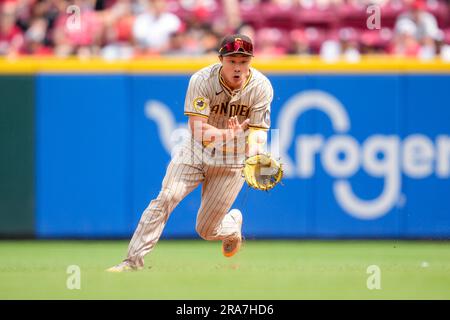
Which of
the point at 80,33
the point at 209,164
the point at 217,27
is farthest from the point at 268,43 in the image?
the point at 209,164

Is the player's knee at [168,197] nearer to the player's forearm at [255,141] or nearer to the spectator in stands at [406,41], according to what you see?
the player's forearm at [255,141]

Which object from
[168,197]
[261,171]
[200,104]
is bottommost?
[168,197]

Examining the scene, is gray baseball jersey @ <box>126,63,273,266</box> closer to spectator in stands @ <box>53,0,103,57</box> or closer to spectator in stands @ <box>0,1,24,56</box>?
spectator in stands @ <box>53,0,103,57</box>

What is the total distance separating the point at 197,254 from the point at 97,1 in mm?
5026

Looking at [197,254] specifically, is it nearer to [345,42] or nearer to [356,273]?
[356,273]

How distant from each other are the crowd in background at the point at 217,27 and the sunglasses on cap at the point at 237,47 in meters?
4.54

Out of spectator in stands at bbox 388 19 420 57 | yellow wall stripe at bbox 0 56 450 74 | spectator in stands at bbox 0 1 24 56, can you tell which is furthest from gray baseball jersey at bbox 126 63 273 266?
spectator in stands at bbox 0 1 24 56

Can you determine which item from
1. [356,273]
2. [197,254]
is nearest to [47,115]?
[197,254]

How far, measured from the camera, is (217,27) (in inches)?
483

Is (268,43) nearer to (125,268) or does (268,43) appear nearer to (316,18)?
(316,18)

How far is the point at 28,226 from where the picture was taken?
10.5 m

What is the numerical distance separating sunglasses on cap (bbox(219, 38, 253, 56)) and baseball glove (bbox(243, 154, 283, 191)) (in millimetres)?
863

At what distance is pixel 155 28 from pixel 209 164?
4960mm

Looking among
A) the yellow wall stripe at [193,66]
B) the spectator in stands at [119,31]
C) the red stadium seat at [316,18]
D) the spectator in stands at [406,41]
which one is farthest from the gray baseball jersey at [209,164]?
the red stadium seat at [316,18]
